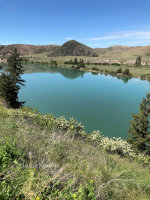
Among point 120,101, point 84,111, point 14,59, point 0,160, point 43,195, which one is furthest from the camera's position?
point 120,101

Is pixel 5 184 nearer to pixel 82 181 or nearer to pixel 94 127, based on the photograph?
pixel 82 181

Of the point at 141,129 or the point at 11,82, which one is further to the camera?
the point at 11,82

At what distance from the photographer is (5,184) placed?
1.89 metres

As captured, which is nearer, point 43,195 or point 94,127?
point 43,195

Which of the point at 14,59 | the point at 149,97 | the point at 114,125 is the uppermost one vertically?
the point at 14,59

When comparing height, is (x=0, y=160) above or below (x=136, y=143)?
above

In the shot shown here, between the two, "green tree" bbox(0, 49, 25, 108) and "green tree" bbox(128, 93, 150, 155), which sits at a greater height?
"green tree" bbox(0, 49, 25, 108)

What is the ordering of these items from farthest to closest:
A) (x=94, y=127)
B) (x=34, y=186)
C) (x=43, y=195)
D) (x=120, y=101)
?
(x=120, y=101) → (x=94, y=127) → (x=34, y=186) → (x=43, y=195)

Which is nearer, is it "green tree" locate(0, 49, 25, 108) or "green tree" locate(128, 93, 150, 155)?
"green tree" locate(128, 93, 150, 155)

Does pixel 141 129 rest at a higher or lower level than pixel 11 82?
lower

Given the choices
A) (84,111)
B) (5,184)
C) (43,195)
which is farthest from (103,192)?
(84,111)

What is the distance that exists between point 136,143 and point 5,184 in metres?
14.7

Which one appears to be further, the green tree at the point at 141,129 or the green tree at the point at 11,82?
the green tree at the point at 11,82

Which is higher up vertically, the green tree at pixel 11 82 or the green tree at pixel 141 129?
the green tree at pixel 11 82
